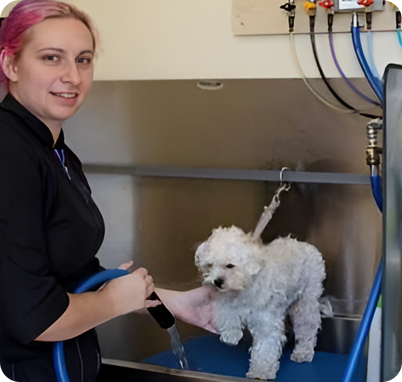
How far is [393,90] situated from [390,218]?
185mm

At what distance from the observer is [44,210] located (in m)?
0.84

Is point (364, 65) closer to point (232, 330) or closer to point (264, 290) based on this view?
point (264, 290)

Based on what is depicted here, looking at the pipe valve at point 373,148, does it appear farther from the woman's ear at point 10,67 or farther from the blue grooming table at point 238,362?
the woman's ear at point 10,67

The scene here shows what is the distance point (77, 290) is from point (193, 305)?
525 millimetres

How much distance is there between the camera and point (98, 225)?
0.94 meters

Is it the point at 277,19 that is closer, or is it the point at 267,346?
the point at 267,346

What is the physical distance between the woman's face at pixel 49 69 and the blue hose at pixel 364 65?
2.30 feet

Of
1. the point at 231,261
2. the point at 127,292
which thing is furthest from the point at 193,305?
the point at 127,292

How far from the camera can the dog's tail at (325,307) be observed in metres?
1.37

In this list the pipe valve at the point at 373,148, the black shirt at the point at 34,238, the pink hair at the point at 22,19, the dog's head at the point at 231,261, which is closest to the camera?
the black shirt at the point at 34,238

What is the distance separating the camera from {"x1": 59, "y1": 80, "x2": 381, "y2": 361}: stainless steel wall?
137 cm

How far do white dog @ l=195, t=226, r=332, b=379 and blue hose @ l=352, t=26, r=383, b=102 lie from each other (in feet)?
1.39

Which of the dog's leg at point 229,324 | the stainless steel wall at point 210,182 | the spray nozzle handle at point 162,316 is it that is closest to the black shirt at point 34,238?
the spray nozzle handle at point 162,316

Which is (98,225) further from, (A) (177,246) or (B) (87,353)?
(A) (177,246)
